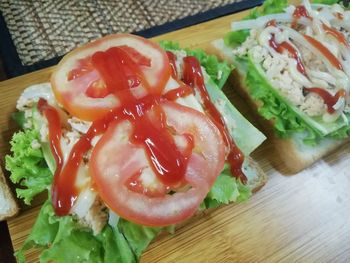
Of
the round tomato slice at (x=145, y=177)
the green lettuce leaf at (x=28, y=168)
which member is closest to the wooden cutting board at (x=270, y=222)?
the green lettuce leaf at (x=28, y=168)

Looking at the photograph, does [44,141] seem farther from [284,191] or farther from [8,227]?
[284,191]

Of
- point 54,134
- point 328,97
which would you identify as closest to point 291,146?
point 328,97

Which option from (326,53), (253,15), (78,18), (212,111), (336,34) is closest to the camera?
(212,111)

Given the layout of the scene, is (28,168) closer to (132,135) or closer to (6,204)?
(6,204)

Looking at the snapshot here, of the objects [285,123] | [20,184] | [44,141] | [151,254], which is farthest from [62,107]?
[285,123]

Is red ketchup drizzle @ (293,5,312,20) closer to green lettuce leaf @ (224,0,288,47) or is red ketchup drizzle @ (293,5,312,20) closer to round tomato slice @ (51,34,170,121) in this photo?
green lettuce leaf @ (224,0,288,47)

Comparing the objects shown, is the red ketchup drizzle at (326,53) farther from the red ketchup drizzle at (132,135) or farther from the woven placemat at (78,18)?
the red ketchup drizzle at (132,135)

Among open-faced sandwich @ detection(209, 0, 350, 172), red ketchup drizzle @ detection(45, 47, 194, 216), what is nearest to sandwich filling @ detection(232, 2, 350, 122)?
open-faced sandwich @ detection(209, 0, 350, 172)
